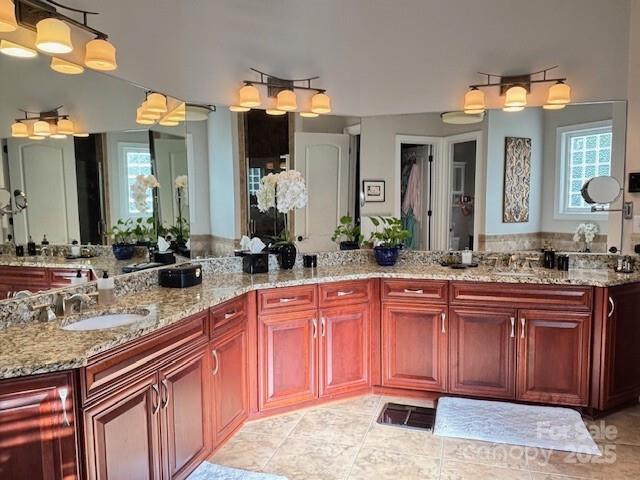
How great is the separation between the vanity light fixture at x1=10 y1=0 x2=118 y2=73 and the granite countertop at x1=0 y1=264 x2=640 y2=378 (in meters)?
1.19

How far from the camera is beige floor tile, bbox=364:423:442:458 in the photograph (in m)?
2.57

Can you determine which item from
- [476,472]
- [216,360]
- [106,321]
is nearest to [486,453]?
[476,472]

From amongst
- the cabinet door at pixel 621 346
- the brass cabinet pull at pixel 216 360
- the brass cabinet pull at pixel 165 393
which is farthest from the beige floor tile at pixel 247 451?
the cabinet door at pixel 621 346

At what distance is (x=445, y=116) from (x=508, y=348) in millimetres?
1753

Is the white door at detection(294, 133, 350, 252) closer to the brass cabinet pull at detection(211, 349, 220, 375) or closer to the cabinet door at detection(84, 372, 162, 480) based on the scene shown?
the brass cabinet pull at detection(211, 349, 220, 375)

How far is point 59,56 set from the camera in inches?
86.4

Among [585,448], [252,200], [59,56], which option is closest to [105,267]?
[59,56]

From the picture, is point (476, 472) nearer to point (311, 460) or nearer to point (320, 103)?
point (311, 460)

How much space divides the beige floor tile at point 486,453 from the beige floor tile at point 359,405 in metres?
0.56

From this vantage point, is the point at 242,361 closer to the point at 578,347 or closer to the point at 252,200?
the point at 252,200

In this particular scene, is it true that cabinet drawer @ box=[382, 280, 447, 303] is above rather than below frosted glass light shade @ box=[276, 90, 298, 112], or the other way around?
below

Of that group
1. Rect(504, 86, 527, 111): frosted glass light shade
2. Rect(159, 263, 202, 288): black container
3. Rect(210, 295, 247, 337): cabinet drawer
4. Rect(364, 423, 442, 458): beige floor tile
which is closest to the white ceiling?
Rect(504, 86, 527, 111): frosted glass light shade

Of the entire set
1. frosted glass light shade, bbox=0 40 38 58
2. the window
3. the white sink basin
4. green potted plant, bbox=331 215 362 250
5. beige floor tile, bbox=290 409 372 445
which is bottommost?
beige floor tile, bbox=290 409 372 445

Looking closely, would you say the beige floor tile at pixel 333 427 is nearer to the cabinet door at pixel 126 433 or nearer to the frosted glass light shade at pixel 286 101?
the cabinet door at pixel 126 433
